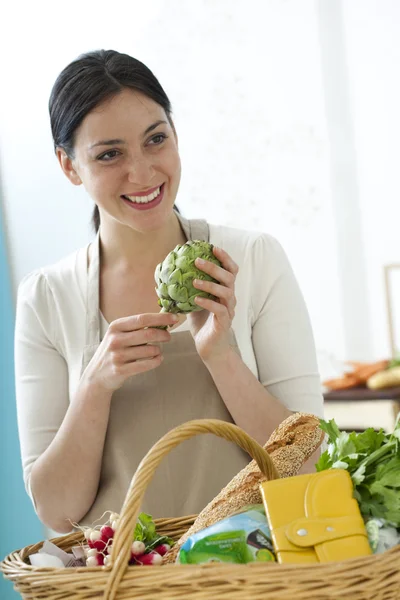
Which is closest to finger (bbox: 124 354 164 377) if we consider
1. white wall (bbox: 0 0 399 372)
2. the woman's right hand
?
the woman's right hand

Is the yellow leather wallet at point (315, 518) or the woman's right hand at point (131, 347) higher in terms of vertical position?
the woman's right hand at point (131, 347)

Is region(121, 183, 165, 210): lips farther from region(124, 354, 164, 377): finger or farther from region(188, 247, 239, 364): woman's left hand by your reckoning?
region(124, 354, 164, 377): finger

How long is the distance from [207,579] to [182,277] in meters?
0.68

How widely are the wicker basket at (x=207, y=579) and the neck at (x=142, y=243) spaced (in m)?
0.85

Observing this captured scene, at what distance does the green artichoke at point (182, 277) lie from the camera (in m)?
1.49

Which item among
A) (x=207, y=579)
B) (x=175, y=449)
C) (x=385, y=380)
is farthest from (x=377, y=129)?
(x=207, y=579)

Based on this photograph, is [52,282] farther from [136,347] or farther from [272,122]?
[272,122]

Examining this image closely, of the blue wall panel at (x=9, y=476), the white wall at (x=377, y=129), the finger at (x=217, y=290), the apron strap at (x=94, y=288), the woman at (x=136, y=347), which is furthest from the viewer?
the white wall at (x=377, y=129)

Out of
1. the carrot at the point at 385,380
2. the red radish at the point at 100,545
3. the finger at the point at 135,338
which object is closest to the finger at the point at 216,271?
the finger at the point at 135,338

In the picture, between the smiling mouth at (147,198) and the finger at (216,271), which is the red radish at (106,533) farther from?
the smiling mouth at (147,198)

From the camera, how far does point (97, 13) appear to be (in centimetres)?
396

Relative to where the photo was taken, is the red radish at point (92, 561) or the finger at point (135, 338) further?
the finger at point (135, 338)

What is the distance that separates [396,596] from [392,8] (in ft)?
12.8

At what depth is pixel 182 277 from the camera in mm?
1484
